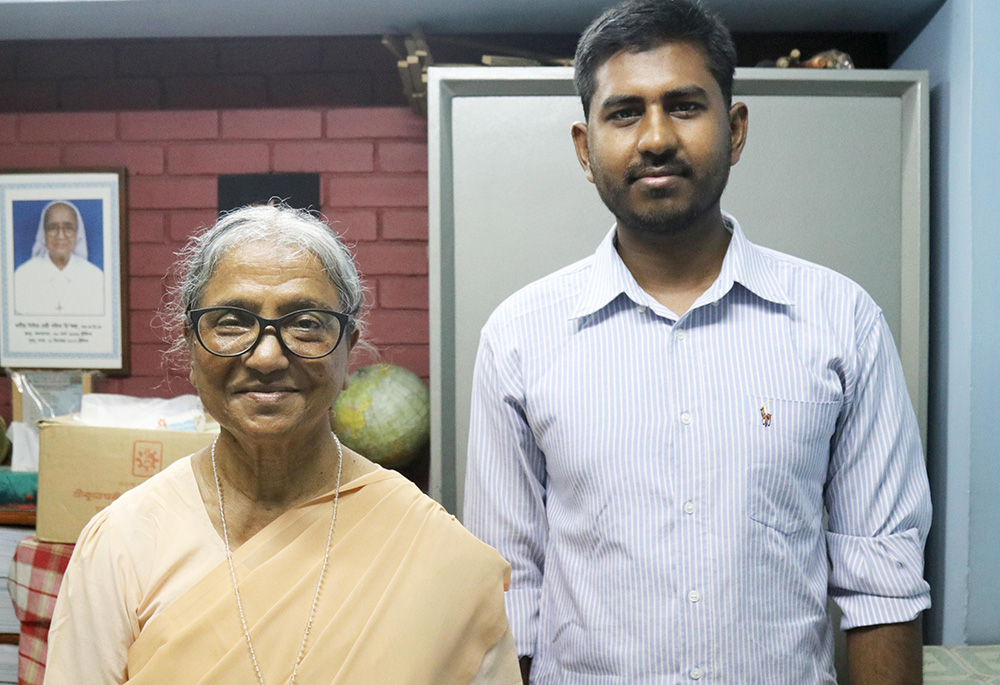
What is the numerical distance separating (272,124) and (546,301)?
168cm

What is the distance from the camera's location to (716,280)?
1328 mm

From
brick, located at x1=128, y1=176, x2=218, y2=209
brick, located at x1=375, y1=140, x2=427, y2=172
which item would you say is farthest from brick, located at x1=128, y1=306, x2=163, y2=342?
brick, located at x1=375, y1=140, x2=427, y2=172

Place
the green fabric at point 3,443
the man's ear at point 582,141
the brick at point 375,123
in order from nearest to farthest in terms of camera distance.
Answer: the man's ear at point 582,141
the green fabric at point 3,443
the brick at point 375,123

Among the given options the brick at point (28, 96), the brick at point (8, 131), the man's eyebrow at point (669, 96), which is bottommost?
the man's eyebrow at point (669, 96)

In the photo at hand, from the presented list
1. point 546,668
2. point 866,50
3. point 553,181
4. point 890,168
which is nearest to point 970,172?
point 890,168

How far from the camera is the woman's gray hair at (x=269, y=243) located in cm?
110

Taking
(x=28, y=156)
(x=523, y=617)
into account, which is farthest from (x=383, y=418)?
(x=28, y=156)

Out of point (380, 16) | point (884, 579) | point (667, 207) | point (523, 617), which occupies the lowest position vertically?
point (523, 617)

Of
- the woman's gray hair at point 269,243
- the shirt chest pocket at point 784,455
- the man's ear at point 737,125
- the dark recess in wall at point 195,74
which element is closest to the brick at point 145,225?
the dark recess in wall at point 195,74

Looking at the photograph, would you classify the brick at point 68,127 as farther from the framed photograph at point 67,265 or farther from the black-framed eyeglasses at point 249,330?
the black-framed eyeglasses at point 249,330

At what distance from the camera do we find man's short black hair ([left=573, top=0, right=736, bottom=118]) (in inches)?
50.7

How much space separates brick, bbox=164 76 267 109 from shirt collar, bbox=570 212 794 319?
5.84 ft

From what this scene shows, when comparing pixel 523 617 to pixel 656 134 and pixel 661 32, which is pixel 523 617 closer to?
pixel 656 134

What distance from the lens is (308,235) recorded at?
1.12 metres
